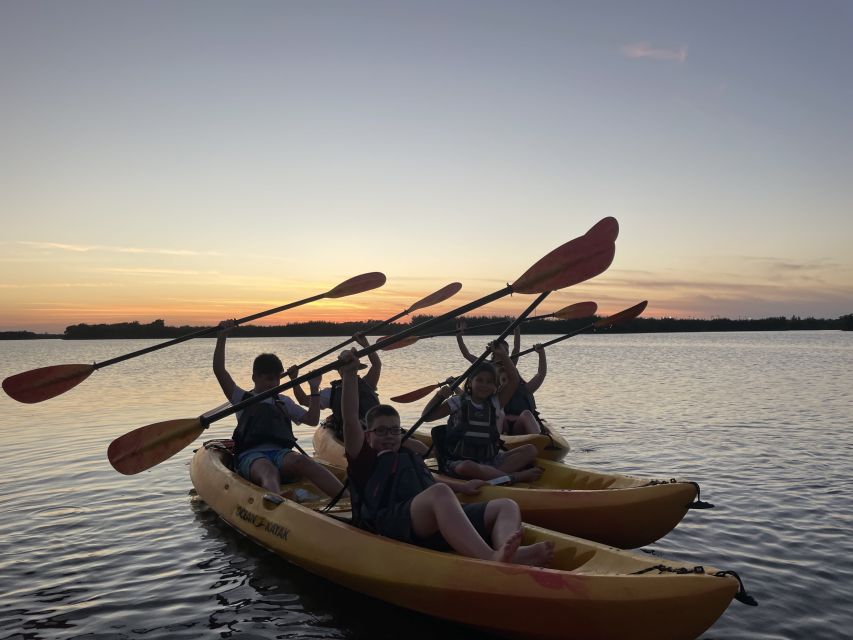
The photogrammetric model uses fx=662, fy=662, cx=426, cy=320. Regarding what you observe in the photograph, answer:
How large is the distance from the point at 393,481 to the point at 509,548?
0.89 metres

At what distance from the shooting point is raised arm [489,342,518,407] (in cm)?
680

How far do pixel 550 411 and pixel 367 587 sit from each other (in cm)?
1131

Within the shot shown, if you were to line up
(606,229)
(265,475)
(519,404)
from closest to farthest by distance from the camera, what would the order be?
(606,229) → (265,475) → (519,404)

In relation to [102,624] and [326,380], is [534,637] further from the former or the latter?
[326,380]

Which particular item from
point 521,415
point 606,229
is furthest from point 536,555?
point 521,415

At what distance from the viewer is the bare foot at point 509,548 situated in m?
3.62

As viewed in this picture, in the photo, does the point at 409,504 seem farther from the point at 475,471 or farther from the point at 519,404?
the point at 519,404

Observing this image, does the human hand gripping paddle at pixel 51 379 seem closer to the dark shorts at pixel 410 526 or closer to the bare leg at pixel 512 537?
the dark shorts at pixel 410 526

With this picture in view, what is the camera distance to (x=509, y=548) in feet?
11.9

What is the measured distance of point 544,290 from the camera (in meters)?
4.98

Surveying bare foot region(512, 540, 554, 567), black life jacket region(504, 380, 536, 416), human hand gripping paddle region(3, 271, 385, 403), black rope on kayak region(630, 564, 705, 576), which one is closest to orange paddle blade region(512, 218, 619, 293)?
bare foot region(512, 540, 554, 567)

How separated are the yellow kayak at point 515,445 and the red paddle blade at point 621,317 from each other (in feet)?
5.08

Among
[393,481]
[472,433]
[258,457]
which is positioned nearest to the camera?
[393,481]

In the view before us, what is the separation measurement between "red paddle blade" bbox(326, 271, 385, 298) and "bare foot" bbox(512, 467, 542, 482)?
2749 millimetres
